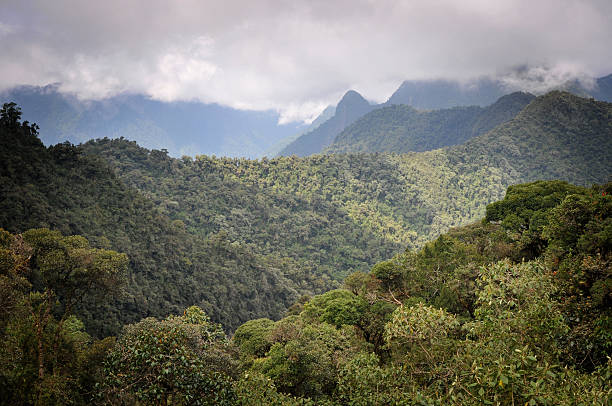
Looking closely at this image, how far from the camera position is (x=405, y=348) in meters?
11.6

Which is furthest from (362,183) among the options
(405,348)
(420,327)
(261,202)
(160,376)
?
(160,376)

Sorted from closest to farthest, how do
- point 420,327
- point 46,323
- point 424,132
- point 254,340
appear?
point 420,327, point 46,323, point 254,340, point 424,132

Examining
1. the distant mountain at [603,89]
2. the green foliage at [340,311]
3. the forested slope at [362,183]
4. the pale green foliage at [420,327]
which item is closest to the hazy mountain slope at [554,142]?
the forested slope at [362,183]

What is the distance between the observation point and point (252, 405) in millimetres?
7348

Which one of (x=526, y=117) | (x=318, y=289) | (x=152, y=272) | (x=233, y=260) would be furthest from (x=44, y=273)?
(x=526, y=117)

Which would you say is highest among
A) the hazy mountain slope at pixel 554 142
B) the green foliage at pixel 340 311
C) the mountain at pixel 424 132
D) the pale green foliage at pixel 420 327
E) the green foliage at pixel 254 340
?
the mountain at pixel 424 132

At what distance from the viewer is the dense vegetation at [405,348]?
5637 mm

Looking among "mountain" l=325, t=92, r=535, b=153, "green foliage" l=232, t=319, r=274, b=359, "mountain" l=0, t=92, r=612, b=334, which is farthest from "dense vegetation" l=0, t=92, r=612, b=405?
"mountain" l=325, t=92, r=535, b=153

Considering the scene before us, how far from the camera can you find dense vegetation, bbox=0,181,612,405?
→ 5.64 m

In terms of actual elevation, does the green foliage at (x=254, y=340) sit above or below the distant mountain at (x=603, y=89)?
below

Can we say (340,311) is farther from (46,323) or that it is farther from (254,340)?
(46,323)

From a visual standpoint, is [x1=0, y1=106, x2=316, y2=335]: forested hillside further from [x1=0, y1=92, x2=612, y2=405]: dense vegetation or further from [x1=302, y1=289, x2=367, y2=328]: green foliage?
[x1=302, y1=289, x2=367, y2=328]: green foliage

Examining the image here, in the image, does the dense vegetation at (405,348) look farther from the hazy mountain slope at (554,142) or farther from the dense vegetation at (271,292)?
the hazy mountain slope at (554,142)

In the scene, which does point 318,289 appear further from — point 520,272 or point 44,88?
point 44,88
